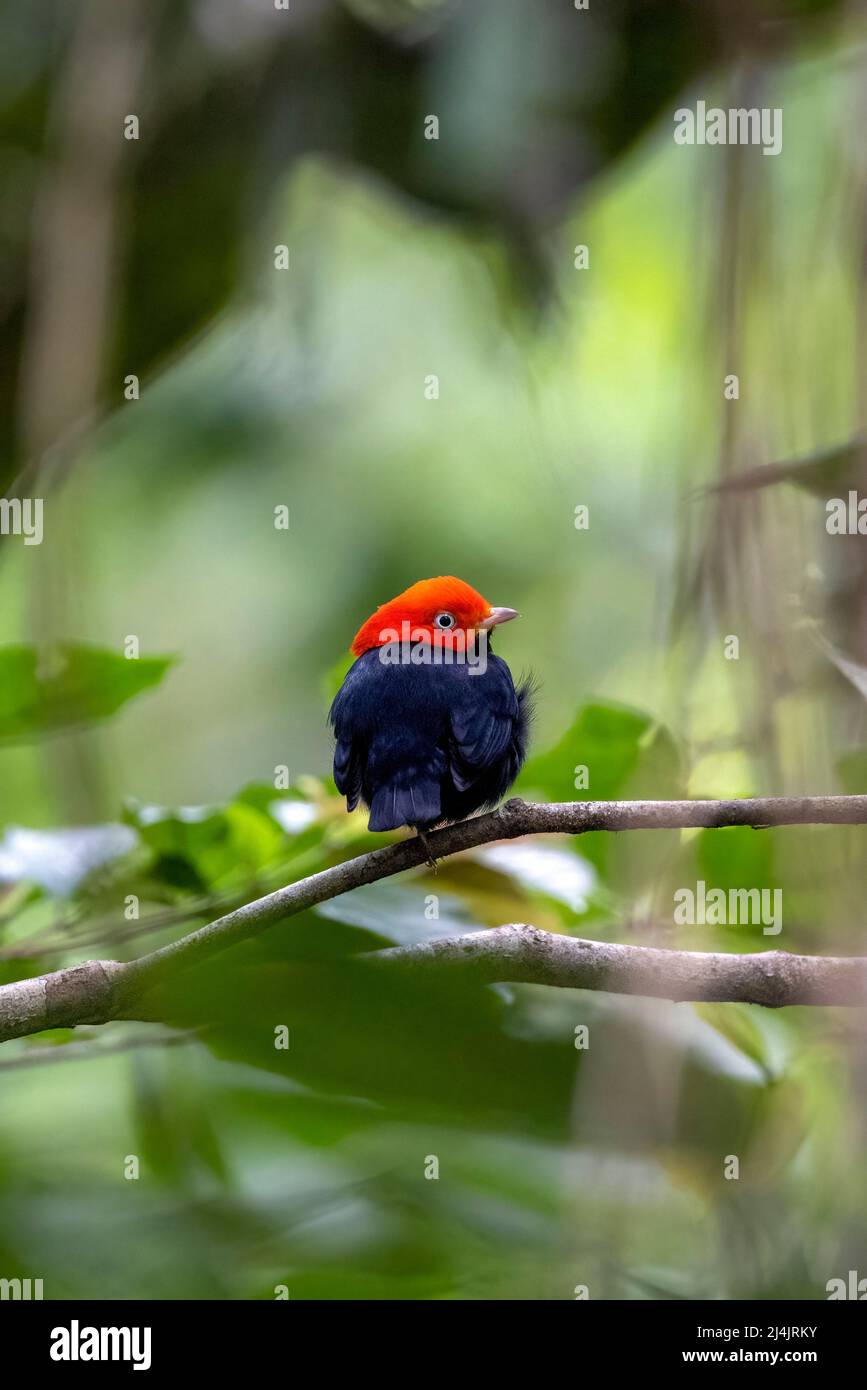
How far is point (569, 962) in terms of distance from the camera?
5.83 ft

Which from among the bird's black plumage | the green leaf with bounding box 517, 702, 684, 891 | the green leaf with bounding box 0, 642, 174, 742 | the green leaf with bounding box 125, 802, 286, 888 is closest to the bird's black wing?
the bird's black plumage

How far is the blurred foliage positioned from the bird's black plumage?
0.10m

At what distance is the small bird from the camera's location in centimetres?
233

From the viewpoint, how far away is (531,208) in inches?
127

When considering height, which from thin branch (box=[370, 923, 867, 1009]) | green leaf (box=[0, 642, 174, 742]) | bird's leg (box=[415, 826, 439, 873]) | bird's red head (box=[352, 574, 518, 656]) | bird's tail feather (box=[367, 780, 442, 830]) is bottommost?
thin branch (box=[370, 923, 867, 1009])

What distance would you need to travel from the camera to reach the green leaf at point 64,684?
214cm

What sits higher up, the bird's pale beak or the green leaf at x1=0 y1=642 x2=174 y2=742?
the bird's pale beak

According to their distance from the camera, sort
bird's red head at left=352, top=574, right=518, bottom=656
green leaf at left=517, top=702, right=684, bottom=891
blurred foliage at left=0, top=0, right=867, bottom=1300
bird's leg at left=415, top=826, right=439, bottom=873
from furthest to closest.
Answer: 1. bird's red head at left=352, top=574, right=518, bottom=656
2. green leaf at left=517, top=702, right=684, bottom=891
3. bird's leg at left=415, top=826, right=439, bottom=873
4. blurred foliage at left=0, top=0, right=867, bottom=1300

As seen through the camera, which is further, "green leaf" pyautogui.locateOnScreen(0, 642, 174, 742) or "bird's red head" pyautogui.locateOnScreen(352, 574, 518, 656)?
"bird's red head" pyautogui.locateOnScreen(352, 574, 518, 656)

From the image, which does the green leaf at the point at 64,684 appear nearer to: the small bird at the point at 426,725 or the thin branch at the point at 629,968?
the small bird at the point at 426,725

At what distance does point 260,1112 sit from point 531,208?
225cm

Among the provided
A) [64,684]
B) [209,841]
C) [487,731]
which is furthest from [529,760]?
[64,684]

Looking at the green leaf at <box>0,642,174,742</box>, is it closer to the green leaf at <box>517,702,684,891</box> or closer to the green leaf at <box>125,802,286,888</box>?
the green leaf at <box>125,802,286,888</box>

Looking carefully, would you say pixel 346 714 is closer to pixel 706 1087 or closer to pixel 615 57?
pixel 706 1087
